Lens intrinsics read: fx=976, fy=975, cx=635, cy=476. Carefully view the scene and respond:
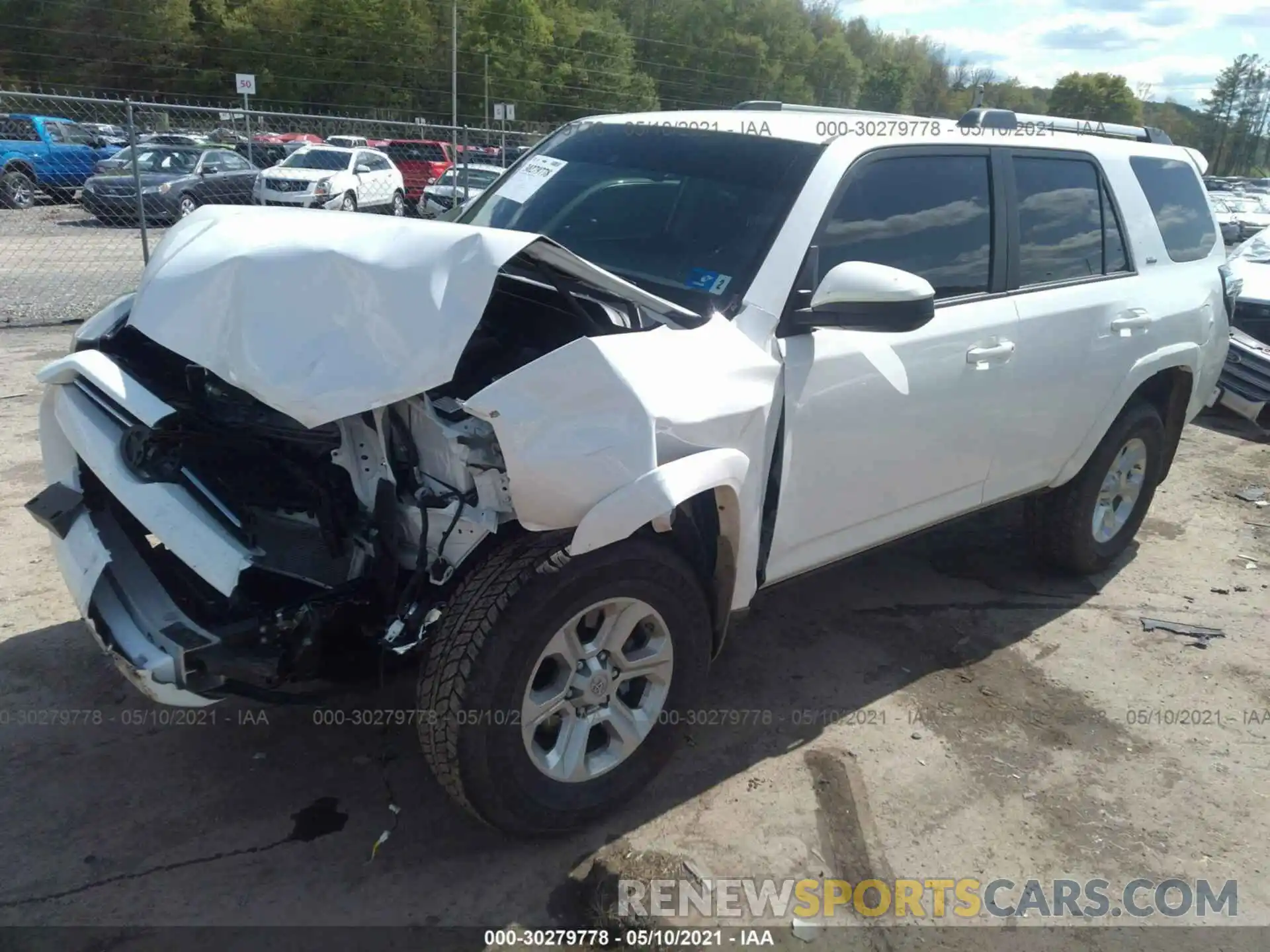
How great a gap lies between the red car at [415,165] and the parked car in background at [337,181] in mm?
536

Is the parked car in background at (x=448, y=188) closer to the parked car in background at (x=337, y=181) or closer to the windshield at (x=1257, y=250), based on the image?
the parked car in background at (x=337, y=181)

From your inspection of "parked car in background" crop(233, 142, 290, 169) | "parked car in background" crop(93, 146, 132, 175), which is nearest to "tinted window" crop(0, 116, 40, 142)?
"parked car in background" crop(93, 146, 132, 175)

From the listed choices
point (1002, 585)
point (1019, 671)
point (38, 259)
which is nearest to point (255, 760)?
point (1019, 671)

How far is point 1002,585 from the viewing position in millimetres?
4867

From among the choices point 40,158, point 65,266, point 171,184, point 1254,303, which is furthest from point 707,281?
point 40,158

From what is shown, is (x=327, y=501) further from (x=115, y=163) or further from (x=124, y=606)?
(x=115, y=163)

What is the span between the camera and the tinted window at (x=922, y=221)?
3268 mm

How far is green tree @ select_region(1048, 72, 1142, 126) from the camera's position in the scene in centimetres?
5766

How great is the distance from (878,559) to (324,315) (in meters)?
3.39

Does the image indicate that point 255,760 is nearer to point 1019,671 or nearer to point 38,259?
point 1019,671

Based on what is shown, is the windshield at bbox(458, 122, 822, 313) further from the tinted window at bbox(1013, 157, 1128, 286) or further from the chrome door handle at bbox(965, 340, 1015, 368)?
the tinted window at bbox(1013, 157, 1128, 286)

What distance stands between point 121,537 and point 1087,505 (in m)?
4.08

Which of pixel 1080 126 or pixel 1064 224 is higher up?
pixel 1080 126

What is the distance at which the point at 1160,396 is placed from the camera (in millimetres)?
4934
